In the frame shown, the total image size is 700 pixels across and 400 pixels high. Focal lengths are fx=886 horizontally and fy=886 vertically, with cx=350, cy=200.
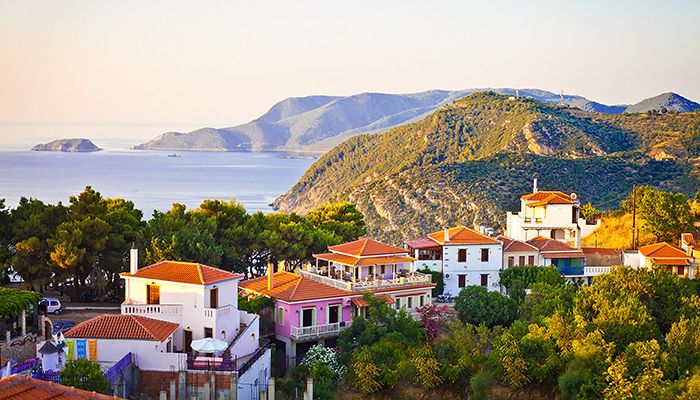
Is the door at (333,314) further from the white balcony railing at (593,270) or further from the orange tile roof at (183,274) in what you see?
the white balcony railing at (593,270)

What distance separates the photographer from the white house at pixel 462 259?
121ft

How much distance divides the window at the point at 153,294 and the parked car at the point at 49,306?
5.51 metres

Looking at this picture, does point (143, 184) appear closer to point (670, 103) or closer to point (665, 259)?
point (670, 103)

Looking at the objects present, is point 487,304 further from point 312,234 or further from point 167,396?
point 167,396

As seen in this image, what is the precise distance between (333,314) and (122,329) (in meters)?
8.82

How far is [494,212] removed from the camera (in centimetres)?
6575

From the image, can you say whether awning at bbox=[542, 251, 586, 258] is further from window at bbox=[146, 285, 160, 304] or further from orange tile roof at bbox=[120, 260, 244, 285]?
window at bbox=[146, 285, 160, 304]

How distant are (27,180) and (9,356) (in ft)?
416

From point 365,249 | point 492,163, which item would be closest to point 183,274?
point 365,249

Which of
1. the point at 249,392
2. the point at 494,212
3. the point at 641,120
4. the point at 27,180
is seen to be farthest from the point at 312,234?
the point at 27,180

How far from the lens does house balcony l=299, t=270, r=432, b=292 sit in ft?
105

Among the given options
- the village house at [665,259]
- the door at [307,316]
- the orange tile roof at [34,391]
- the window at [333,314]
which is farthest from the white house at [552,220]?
the orange tile roof at [34,391]

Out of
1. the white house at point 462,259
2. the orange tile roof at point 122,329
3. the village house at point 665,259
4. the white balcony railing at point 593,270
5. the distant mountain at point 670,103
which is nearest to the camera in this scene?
the orange tile roof at point 122,329

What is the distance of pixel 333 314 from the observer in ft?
101
